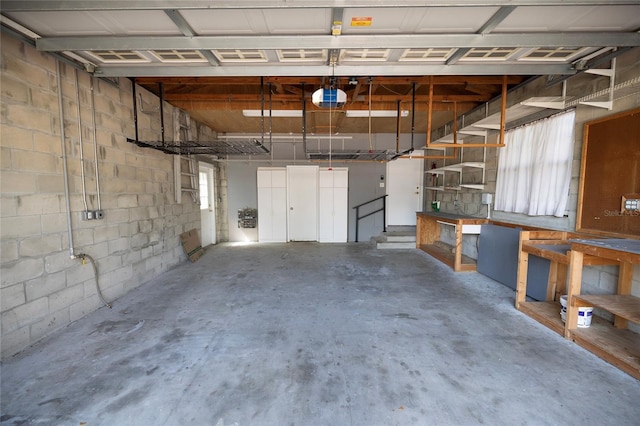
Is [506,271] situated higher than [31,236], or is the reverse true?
[31,236]

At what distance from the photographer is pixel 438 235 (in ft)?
20.8

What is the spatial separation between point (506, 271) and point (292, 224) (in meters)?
4.94

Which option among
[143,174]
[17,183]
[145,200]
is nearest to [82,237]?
[17,183]

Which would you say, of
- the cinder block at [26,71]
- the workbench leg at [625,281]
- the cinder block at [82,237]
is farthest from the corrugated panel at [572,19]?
the cinder block at [82,237]

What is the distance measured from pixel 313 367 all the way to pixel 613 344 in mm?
2511

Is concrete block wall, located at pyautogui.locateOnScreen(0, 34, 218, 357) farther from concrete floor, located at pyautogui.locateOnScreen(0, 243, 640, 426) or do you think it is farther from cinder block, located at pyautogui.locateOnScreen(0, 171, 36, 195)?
concrete floor, located at pyautogui.locateOnScreen(0, 243, 640, 426)

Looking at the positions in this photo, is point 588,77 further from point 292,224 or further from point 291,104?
point 292,224

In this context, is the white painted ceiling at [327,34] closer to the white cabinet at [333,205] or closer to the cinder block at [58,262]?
the cinder block at [58,262]

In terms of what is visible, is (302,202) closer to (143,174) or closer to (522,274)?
(143,174)

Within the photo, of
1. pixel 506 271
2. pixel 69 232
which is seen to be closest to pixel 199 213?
pixel 69 232

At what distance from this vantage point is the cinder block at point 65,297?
254 centimetres

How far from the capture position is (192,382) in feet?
6.08

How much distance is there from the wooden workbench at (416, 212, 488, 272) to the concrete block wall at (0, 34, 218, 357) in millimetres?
5124

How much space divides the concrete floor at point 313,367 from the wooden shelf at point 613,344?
0.27 ft
